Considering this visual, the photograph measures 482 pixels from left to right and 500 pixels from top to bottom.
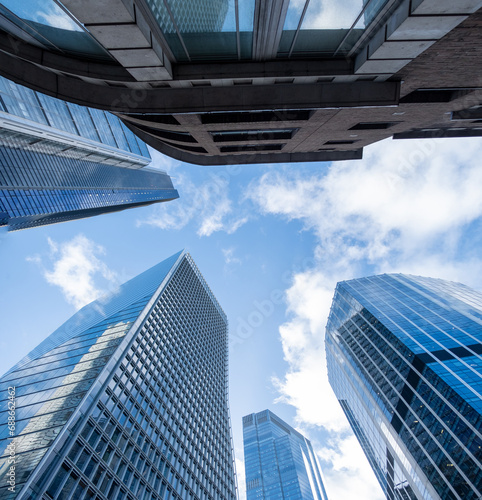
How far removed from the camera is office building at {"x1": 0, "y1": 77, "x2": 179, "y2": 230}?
215ft

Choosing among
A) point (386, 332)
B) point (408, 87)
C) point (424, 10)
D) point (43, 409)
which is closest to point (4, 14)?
point (424, 10)

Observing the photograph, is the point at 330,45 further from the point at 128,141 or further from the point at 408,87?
the point at 128,141

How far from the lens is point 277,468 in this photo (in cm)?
16700

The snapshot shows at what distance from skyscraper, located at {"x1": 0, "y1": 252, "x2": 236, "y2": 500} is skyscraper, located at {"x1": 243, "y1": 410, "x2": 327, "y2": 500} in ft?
396

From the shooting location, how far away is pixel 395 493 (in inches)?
2576

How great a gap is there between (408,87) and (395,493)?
Result: 86097mm

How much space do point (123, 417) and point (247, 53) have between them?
4016cm

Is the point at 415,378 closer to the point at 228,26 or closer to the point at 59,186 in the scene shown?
the point at 228,26

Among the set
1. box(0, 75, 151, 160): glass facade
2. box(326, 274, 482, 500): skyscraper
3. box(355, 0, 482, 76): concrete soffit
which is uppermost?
box(0, 75, 151, 160): glass facade

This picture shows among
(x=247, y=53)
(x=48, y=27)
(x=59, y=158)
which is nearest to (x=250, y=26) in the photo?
(x=247, y=53)

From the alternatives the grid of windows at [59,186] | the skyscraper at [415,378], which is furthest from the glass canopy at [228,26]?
the grid of windows at [59,186]

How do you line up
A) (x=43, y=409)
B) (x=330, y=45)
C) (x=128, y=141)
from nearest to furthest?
(x=330, y=45), (x=43, y=409), (x=128, y=141)

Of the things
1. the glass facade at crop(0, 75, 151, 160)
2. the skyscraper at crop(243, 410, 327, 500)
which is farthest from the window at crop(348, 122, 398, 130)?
the skyscraper at crop(243, 410, 327, 500)

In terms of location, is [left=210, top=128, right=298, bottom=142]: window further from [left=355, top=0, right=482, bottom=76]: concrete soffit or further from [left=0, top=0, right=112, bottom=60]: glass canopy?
[left=0, top=0, right=112, bottom=60]: glass canopy
